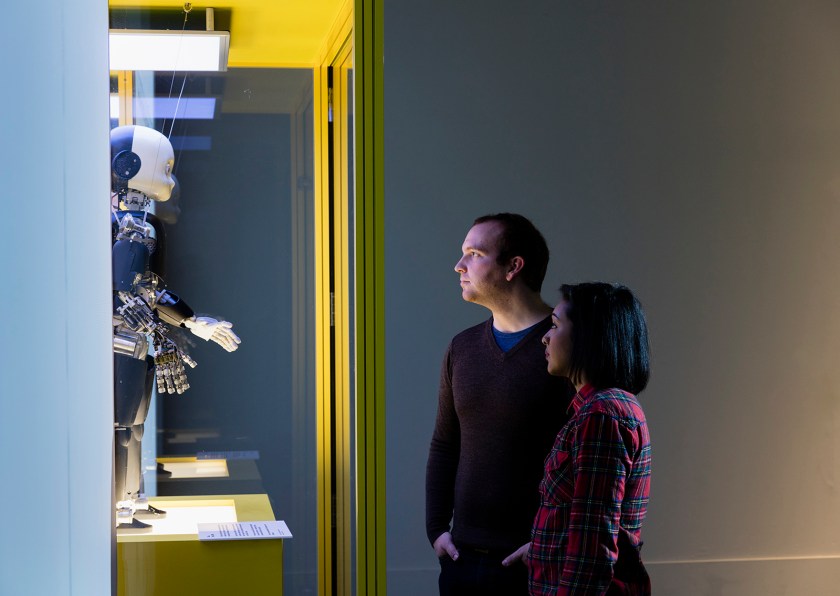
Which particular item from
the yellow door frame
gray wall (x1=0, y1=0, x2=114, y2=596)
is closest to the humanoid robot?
the yellow door frame

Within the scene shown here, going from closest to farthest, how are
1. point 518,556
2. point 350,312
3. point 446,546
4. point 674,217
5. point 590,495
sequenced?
point 590,495, point 518,556, point 446,546, point 350,312, point 674,217

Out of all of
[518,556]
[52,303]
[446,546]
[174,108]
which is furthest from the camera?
[174,108]

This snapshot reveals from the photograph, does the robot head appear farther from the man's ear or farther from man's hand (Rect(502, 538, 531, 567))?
man's hand (Rect(502, 538, 531, 567))

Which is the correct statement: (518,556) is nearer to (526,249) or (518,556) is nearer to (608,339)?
(608,339)

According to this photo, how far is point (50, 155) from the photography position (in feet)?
1.74

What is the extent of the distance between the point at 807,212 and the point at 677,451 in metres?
1.19

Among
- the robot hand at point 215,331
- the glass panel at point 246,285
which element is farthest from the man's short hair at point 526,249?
the robot hand at point 215,331

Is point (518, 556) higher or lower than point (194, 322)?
lower

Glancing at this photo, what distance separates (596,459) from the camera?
4.51 feet

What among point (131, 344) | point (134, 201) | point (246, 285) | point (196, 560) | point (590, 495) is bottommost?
point (196, 560)

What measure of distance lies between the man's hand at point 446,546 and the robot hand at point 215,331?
620 millimetres

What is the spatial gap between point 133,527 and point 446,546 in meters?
0.60

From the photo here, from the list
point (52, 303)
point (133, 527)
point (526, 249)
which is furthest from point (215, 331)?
point (52, 303)

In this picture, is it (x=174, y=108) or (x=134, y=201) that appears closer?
(x=134, y=201)
